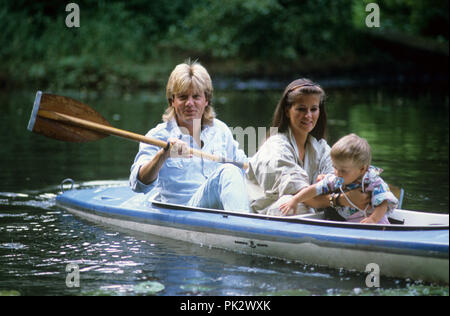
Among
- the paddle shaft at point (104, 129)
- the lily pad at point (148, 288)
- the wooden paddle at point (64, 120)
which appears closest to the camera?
the lily pad at point (148, 288)

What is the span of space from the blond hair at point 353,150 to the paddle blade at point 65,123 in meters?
1.78

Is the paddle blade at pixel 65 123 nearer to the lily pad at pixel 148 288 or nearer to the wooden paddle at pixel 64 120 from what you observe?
the wooden paddle at pixel 64 120

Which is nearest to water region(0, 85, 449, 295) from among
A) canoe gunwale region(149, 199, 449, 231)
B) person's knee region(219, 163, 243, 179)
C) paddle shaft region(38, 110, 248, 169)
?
canoe gunwale region(149, 199, 449, 231)

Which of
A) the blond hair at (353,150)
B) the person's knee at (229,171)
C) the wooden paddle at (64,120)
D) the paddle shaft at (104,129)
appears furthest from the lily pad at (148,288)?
the wooden paddle at (64,120)

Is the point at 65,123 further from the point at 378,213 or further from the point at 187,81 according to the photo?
the point at 378,213

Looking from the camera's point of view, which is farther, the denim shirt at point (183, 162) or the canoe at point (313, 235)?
the denim shirt at point (183, 162)

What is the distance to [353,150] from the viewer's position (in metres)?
3.21

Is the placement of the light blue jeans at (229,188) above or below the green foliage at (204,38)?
below

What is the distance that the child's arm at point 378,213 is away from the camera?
132 inches

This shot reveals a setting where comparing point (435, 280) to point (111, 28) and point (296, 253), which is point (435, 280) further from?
point (111, 28)

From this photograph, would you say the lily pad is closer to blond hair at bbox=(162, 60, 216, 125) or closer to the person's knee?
the person's knee

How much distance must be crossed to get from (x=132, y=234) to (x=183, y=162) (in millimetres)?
585

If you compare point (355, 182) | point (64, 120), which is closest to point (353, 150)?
point (355, 182)

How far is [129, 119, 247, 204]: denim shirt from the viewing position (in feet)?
13.0
